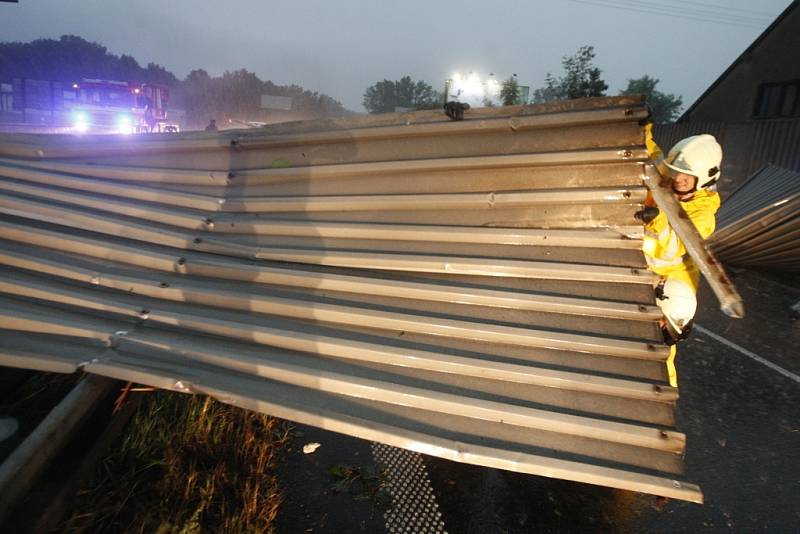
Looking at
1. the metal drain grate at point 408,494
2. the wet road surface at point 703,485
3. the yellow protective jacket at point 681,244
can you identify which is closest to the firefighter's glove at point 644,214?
the yellow protective jacket at point 681,244

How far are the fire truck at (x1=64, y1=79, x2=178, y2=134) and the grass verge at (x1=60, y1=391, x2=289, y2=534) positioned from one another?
2007cm

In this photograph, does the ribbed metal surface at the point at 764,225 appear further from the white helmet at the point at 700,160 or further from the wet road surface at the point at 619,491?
the white helmet at the point at 700,160

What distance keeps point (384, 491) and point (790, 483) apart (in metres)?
2.63

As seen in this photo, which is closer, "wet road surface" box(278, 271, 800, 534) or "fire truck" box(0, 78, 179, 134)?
"wet road surface" box(278, 271, 800, 534)

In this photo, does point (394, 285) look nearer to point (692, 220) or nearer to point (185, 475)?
point (185, 475)

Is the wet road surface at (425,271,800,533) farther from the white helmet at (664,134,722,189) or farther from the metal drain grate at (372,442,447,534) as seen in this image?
the white helmet at (664,134,722,189)

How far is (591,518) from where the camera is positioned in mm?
2568

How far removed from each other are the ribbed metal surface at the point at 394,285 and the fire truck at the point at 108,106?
20.0 m

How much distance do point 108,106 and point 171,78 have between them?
70223 mm

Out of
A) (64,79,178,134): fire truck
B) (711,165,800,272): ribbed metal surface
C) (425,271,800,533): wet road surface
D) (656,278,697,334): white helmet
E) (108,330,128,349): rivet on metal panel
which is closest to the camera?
(108,330,128,349): rivet on metal panel

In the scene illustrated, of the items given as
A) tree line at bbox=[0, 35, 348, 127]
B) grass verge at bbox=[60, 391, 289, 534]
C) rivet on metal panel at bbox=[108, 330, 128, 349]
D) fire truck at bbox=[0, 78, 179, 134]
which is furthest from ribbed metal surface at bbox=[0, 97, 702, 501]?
tree line at bbox=[0, 35, 348, 127]

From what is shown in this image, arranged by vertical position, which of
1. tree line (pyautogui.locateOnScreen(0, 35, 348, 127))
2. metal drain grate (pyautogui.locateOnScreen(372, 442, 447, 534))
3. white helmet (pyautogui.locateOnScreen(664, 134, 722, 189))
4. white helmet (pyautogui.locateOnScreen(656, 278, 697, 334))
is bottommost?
metal drain grate (pyautogui.locateOnScreen(372, 442, 447, 534))

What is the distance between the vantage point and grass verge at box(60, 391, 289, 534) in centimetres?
208

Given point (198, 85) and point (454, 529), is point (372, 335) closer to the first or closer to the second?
point (454, 529)
